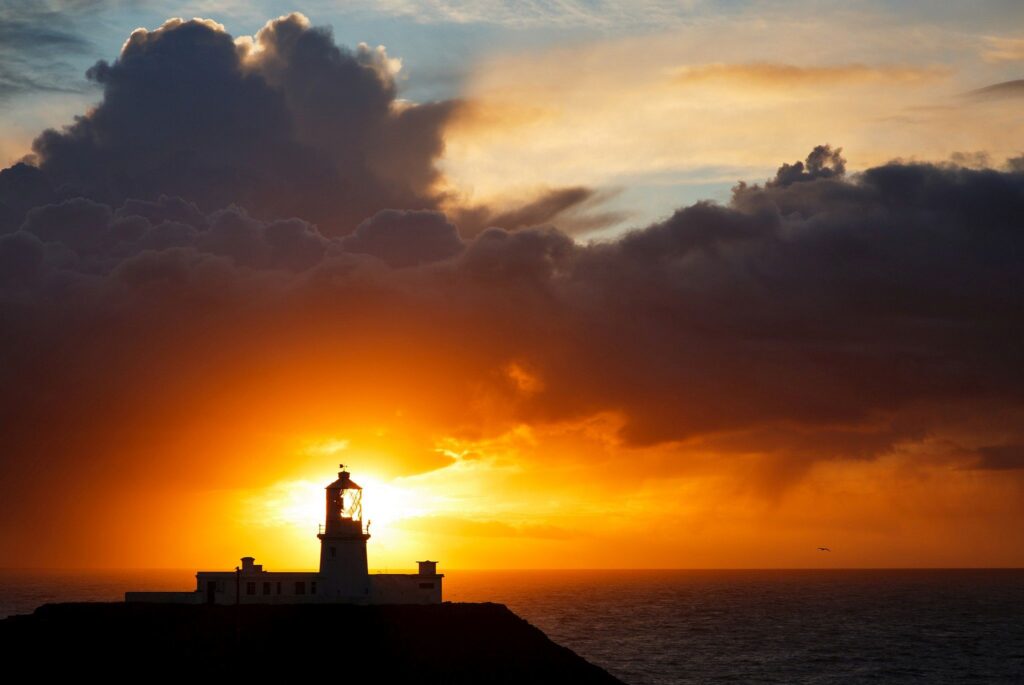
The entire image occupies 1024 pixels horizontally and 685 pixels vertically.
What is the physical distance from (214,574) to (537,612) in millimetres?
125334

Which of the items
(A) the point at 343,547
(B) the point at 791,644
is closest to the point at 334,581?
(A) the point at 343,547

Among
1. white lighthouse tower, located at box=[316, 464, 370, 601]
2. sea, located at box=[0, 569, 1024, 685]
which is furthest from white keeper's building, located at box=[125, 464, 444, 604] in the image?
sea, located at box=[0, 569, 1024, 685]

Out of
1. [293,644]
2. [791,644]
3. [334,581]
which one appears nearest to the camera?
[293,644]

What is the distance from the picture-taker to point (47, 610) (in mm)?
69062

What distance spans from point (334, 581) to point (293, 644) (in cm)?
863

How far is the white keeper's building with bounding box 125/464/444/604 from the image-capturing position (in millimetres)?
70375

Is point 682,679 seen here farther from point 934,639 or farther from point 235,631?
point 934,639

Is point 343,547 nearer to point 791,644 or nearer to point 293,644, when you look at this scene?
point 293,644

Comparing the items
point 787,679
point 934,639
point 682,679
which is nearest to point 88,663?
point 682,679

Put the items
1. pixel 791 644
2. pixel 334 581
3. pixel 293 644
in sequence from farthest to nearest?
pixel 791 644 → pixel 334 581 → pixel 293 644

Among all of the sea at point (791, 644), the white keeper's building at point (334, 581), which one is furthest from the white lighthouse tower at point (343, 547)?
the sea at point (791, 644)

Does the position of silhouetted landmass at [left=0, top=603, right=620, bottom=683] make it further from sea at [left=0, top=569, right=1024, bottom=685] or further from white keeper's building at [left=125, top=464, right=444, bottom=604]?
sea at [left=0, top=569, right=1024, bottom=685]

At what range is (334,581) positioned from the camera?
72812mm

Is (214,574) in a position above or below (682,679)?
above
